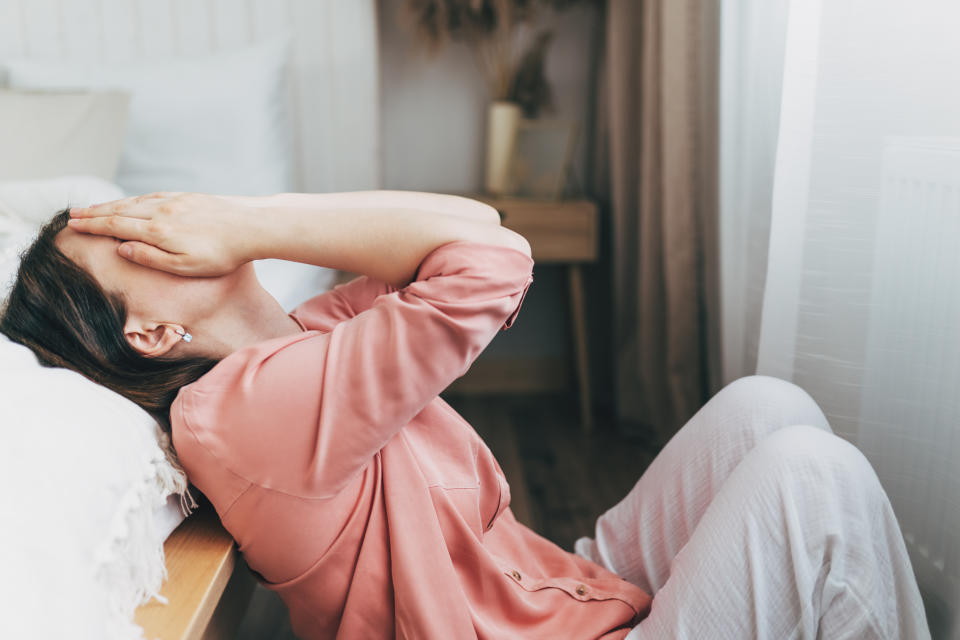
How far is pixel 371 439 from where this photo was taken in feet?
2.35

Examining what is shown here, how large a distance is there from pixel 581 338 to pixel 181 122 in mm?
1263

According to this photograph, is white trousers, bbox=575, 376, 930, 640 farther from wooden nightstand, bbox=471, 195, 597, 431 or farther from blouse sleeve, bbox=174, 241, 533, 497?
wooden nightstand, bbox=471, 195, 597, 431

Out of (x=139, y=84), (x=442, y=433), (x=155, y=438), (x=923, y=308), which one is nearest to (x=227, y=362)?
(x=155, y=438)

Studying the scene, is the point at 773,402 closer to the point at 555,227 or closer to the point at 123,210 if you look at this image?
the point at 123,210

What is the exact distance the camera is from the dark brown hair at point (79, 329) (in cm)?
77

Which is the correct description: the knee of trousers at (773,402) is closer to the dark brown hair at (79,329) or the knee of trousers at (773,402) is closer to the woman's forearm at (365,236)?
the woman's forearm at (365,236)

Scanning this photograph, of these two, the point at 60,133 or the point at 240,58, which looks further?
the point at 240,58

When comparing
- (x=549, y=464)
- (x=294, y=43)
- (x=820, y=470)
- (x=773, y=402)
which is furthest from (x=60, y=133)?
(x=820, y=470)

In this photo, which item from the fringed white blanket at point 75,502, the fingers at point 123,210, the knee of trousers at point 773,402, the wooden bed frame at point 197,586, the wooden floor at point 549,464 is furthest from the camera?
the wooden floor at point 549,464

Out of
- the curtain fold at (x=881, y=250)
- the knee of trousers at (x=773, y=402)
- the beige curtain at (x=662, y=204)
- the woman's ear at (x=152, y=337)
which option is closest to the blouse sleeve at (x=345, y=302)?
the woman's ear at (x=152, y=337)

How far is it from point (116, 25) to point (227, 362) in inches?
75.1

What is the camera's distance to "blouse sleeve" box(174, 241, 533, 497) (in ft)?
2.31

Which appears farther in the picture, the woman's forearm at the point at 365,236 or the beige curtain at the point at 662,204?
the beige curtain at the point at 662,204

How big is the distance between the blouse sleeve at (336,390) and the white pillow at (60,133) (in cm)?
133
